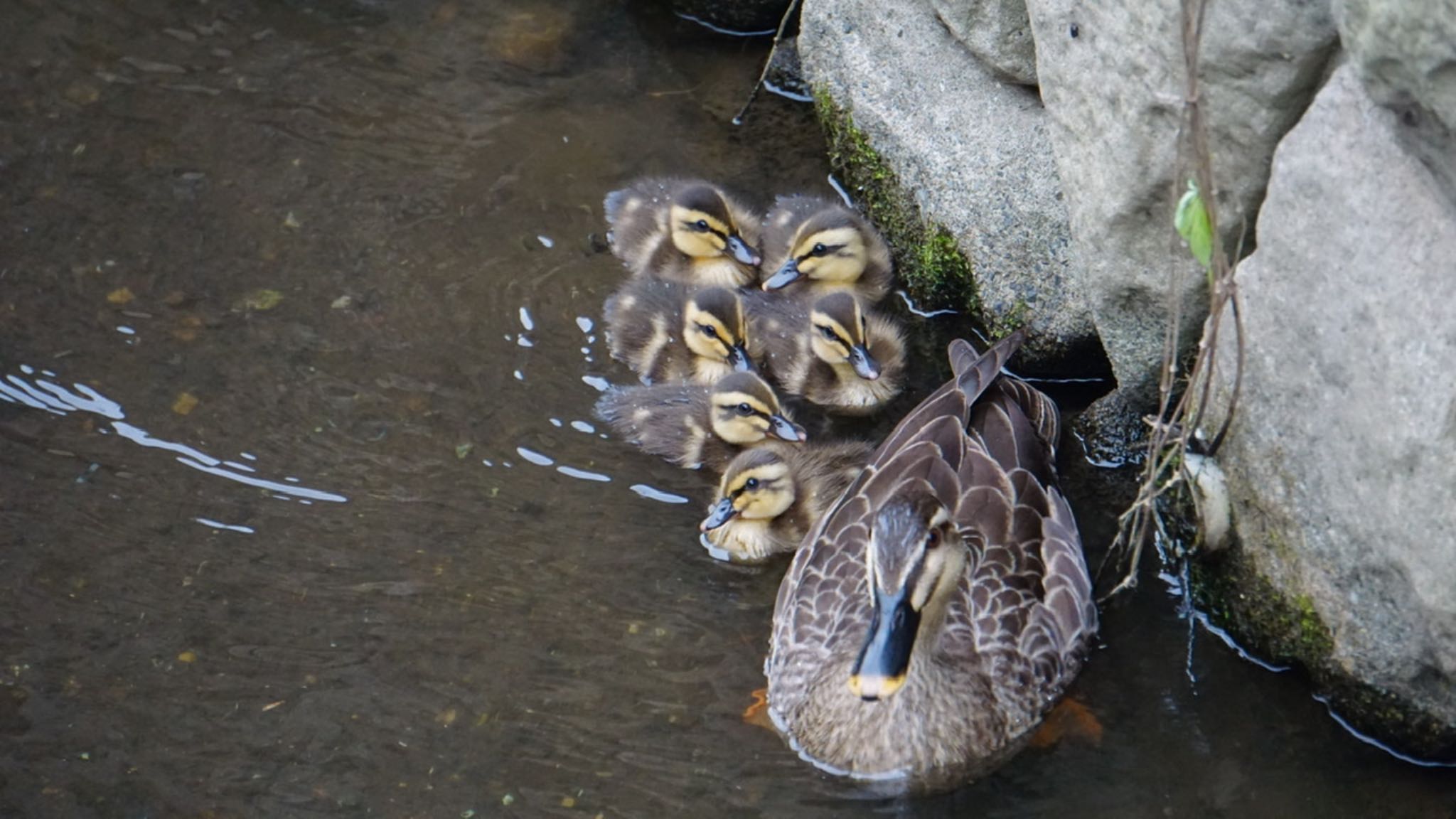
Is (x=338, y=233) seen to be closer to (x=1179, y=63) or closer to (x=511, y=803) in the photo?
(x=511, y=803)

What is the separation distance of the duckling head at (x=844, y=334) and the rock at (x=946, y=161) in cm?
42

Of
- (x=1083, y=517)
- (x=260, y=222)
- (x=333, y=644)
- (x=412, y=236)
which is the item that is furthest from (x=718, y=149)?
(x=333, y=644)

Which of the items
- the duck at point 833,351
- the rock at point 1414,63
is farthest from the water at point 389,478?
the rock at point 1414,63

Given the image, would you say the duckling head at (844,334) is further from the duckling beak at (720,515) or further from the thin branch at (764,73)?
the thin branch at (764,73)

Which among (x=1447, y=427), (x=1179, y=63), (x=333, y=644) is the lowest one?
(x=333, y=644)

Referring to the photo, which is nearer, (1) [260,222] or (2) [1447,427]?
(2) [1447,427]

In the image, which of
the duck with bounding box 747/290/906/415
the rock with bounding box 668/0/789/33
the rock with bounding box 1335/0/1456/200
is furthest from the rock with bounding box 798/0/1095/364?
the rock with bounding box 1335/0/1456/200

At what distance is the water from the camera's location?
3938mm

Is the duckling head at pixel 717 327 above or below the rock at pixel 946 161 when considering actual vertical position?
below

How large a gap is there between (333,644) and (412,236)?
1829 mm

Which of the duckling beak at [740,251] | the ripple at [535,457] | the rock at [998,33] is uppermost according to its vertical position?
the rock at [998,33]

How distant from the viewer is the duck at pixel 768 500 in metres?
4.61

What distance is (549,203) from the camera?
19.1 ft

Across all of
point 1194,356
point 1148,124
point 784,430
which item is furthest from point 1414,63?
point 784,430
